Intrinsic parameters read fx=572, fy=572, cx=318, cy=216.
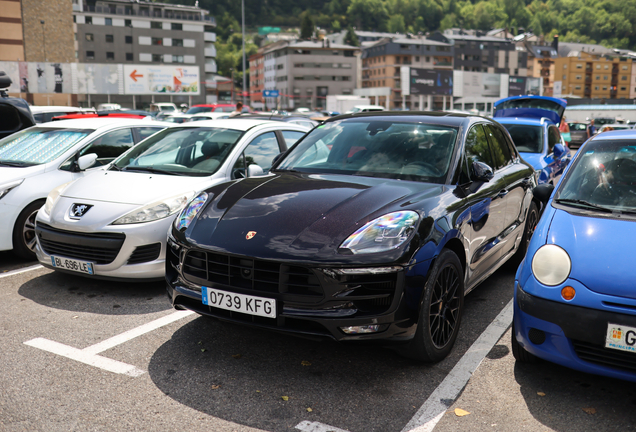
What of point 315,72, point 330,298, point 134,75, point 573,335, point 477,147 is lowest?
point 573,335

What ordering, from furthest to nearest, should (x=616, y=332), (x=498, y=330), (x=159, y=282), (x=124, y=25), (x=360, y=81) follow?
(x=360, y=81), (x=124, y=25), (x=159, y=282), (x=498, y=330), (x=616, y=332)

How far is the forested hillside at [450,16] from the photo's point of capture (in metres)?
160

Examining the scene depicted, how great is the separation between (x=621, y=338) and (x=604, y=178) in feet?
4.53

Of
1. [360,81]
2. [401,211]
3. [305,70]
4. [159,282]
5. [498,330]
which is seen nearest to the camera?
[401,211]

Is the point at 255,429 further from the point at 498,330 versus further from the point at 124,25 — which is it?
the point at 124,25

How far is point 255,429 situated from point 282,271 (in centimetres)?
84

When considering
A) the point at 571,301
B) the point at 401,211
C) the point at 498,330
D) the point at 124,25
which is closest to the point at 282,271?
the point at 401,211

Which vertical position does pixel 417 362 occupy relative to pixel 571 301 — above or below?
below

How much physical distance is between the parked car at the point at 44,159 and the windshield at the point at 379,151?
9.69ft

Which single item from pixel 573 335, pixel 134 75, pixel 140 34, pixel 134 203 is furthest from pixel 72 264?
pixel 140 34

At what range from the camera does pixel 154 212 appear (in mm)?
5039

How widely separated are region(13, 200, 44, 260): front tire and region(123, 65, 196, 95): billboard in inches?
2268

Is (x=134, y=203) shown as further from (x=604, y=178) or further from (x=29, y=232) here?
(x=604, y=178)

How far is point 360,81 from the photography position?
131375mm
